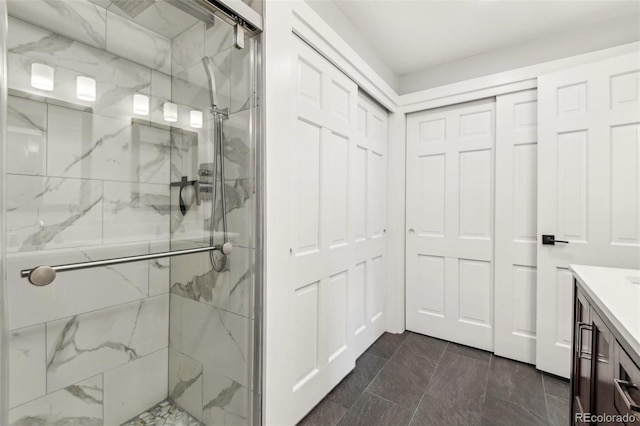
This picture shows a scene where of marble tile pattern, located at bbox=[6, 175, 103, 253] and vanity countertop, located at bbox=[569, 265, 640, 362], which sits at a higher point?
marble tile pattern, located at bbox=[6, 175, 103, 253]

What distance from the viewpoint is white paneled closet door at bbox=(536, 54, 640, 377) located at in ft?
6.09

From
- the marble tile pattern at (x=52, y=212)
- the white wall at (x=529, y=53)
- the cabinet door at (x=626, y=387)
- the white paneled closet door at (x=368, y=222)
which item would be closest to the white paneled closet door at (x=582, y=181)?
the white wall at (x=529, y=53)

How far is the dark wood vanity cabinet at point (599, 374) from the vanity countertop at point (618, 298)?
0.04 metres

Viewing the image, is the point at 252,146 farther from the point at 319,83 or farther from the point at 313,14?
the point at 313,14

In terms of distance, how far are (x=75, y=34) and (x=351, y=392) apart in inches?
93.8

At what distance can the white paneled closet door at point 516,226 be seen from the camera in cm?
223

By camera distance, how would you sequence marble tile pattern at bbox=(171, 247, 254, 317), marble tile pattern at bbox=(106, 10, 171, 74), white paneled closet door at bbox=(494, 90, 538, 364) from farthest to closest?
1. white paneled closet door at bbox=(494, 90, 538, 364)
2. marble tile pattern at bbox=(171, 247, 254, 317)
3. marble tile pattern at bbox=(106, 10, 171, 74)

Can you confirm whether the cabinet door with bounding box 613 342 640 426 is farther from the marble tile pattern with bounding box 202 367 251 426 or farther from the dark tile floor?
the marble tile pattern with bounding box 202 367 251 426

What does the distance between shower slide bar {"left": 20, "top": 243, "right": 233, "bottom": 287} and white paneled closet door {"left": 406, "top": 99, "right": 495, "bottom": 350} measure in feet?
6.52

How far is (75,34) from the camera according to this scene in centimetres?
119

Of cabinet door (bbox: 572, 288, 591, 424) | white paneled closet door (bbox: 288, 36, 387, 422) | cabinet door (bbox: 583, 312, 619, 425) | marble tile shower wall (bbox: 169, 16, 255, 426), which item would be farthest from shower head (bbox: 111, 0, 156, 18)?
cabinet door (bbox: 572, 288, 591, 424)

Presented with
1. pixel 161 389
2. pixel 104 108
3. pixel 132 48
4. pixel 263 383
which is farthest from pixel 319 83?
pixel 161 389

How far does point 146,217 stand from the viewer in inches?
52.0

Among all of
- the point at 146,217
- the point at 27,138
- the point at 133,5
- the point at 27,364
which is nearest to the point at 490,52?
the point at 133,5
